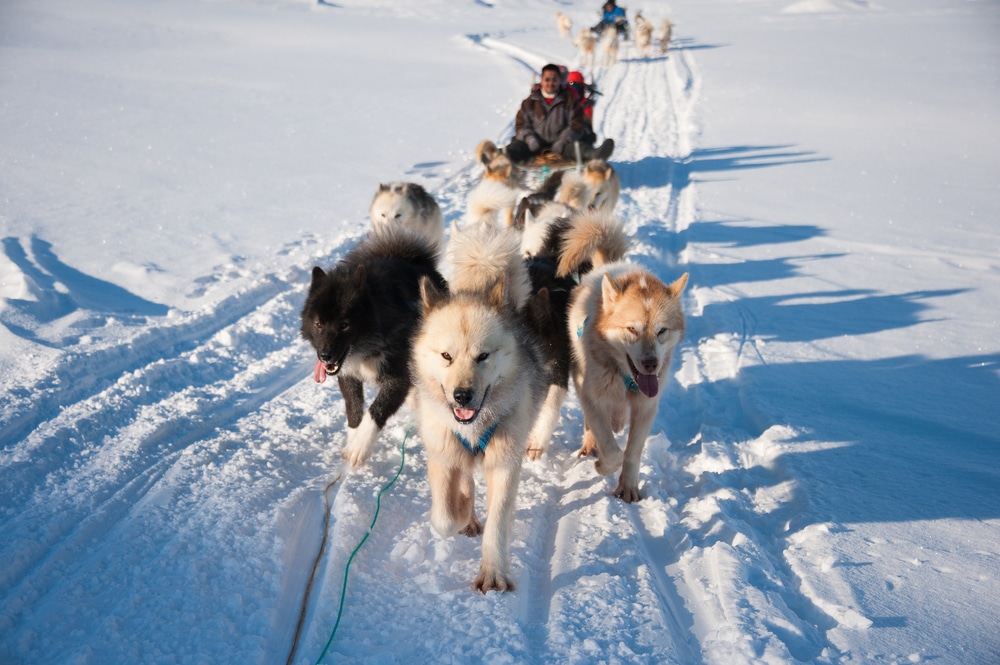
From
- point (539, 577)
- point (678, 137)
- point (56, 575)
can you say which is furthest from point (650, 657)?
point (678, 137)

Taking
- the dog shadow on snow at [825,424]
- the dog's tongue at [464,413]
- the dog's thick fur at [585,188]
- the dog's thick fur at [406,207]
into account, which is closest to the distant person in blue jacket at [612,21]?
the dog's thick fur at [585,188]

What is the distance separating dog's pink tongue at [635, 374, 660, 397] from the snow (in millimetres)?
463

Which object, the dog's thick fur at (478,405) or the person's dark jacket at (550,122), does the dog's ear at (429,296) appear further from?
the person's dark jacket at (550,122)

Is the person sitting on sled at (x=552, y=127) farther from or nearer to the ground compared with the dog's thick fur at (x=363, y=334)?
farther from the ground

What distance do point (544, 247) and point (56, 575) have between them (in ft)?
9.25

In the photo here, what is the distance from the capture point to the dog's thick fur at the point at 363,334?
3.06 m

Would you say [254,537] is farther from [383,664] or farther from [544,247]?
[544,247]

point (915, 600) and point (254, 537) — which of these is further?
point (254, 537)

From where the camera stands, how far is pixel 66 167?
7.37 m

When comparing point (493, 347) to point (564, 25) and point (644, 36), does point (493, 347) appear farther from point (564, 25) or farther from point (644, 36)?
point (564, 25)

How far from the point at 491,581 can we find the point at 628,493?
840 mm

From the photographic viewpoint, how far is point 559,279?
12.0ft

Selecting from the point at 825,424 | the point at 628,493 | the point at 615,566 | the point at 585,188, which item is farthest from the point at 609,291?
the point at 585,188

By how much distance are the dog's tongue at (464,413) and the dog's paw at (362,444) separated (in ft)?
3.10
